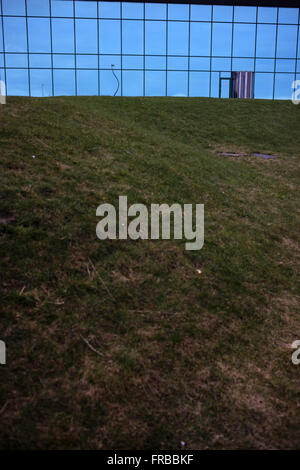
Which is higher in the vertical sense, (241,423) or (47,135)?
(47,135)

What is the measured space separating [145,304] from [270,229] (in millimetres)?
3714

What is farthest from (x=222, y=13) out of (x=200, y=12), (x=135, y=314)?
(x=135, y=314)

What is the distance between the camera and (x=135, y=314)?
12.1ft

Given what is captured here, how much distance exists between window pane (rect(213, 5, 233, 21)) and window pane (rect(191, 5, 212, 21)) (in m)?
0.54

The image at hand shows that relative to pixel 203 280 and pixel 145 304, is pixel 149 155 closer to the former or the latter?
pixel 203 280

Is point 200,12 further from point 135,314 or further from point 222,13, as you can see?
point 135,314

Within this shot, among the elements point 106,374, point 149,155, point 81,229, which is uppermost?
point 149,155

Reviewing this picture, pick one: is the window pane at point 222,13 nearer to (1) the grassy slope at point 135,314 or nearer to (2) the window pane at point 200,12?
(2) the window pane at point 200,12

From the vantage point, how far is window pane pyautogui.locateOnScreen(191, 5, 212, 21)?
91.2ft

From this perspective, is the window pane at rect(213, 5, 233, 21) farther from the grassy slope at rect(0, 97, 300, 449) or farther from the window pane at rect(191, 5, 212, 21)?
the grassy slope at rect(0, 97, 300, 449)

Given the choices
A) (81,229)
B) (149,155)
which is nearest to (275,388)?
(81,229)

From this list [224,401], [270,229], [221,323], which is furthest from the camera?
[270,229]

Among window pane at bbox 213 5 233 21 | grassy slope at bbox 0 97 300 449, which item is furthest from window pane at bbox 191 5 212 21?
grassy slope at bbox 0 97 300 449

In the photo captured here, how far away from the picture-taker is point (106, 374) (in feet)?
9.81
